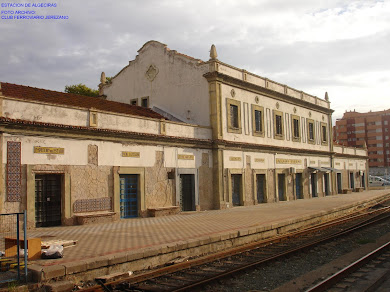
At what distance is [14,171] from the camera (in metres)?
13.4

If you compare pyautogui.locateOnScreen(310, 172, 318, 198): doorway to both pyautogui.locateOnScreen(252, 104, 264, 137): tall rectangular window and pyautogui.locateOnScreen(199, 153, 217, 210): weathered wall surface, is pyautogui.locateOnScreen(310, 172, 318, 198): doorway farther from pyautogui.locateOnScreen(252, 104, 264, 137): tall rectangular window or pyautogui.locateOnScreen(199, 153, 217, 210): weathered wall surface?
pyautogui.locateOnScreen(199, 153, 217, 210): weathered wall surface

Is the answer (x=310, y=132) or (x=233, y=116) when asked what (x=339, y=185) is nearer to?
(x=310, y=132)

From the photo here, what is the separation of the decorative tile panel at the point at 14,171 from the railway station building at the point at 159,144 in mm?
33

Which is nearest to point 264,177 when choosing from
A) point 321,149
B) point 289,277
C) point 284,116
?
point 284,116

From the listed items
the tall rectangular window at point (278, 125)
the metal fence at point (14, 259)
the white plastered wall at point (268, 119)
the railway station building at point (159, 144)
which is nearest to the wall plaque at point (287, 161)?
the railway station building at point (159, 144)

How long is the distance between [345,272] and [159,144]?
11840mm

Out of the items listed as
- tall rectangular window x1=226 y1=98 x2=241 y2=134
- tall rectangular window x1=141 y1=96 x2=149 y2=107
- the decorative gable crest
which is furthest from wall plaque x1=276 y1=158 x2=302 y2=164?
the decorative gable crest

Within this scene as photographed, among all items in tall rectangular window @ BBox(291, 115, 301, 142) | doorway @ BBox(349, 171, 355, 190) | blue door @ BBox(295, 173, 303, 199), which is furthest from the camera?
doorway @ BBox(349, 171, 355, 190)

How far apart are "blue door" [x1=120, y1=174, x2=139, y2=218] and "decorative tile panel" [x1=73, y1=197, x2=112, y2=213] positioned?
3.08 feet

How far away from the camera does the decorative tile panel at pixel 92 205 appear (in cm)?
1506

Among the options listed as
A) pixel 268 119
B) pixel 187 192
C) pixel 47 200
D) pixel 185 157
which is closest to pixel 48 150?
pixel 47 200

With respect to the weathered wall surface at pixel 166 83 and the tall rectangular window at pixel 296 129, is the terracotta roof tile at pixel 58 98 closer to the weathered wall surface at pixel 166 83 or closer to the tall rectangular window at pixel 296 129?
the weathered wall surface at pixel 166 83

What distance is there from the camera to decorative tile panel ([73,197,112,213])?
49.4ft

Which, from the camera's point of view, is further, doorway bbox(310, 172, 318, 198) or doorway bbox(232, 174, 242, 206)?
doorway bbox(310, 172, 318, 198)
